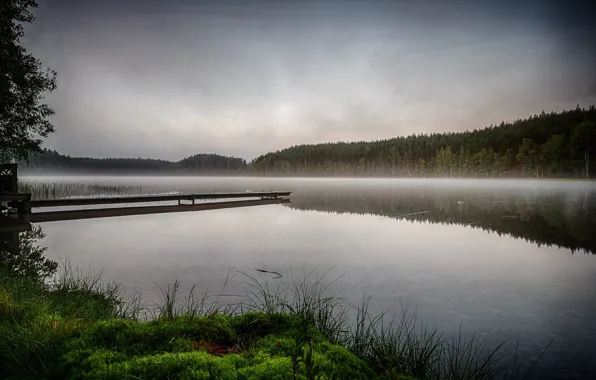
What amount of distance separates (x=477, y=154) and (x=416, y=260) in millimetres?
106660

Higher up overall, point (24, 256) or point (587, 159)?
point (587, 159)

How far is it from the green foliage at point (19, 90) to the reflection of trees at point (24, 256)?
514cm

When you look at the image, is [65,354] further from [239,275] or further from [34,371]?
[239,275]

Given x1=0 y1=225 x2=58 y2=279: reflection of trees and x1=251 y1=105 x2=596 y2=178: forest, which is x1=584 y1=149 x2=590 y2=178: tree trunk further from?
x1=0 y1=225 x2=58 y2=279: reflection of trees

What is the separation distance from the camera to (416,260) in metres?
10.7

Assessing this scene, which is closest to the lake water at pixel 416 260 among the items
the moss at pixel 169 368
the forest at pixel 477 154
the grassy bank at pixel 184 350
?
the grassy bank at pixel 184 350

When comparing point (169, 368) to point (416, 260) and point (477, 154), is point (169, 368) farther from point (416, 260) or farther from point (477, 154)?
point (477, 154)

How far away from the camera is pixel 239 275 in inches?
352

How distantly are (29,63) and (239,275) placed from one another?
15.3 metres

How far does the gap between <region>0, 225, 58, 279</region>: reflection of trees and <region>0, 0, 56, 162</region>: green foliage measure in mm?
5141

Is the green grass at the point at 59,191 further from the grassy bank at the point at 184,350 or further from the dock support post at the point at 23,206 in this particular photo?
the grassy bank at the point at 184,350

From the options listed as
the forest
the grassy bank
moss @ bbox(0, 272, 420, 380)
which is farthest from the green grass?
the forest

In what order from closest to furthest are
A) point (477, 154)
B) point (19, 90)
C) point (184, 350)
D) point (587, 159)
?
point (184, 350), point (19, 90), point (587, 159), point (477, 154)

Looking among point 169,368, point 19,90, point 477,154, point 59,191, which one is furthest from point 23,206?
point 477,154
